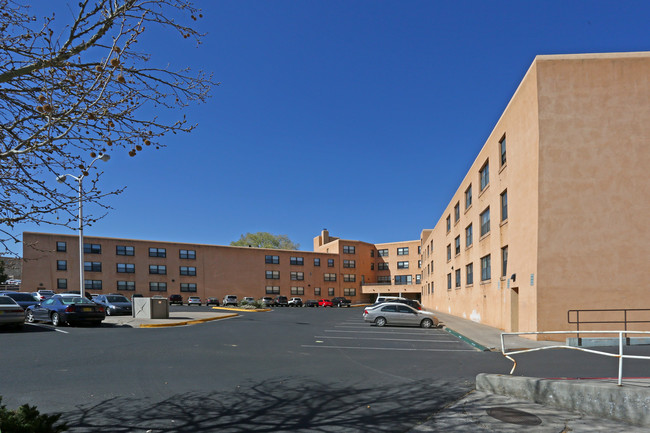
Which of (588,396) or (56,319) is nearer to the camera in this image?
(588,396)

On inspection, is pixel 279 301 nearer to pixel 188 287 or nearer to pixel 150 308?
pixel 188 287

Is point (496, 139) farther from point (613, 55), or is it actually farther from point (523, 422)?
point (523, 422)

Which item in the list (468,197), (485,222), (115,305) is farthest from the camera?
(468,197)

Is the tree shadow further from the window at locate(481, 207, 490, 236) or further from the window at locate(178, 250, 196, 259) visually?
the window at locate(178, 250, 196, 259)

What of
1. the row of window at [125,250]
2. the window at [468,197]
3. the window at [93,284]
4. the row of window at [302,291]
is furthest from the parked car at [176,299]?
the window at [468,197]

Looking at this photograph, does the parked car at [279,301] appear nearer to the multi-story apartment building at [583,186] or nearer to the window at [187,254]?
the window at [187,254]

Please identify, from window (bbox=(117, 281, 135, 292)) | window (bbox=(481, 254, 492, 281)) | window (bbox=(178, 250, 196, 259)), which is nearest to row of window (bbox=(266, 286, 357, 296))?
window (bbox=(178, 250, 196, 259))

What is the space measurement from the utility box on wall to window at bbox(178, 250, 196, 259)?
44.9 metres

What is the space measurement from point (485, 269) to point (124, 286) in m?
52.4

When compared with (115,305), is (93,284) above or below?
below

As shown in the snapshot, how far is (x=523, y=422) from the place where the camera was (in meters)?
6.47

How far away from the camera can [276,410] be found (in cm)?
712

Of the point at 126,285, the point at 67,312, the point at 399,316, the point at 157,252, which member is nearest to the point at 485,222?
the point at 399,316

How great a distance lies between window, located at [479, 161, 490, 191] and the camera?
27719mm
